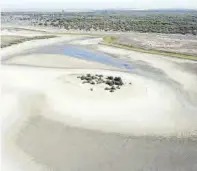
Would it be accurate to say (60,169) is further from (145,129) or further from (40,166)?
(145,129)

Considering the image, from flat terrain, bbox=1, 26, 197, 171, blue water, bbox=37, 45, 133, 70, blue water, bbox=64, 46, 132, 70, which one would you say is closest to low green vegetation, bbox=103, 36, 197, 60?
blue water, bbox=37, 45, 133, 70

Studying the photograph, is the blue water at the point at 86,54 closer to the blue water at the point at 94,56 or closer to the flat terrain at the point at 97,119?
the blue water at the point at 94,56

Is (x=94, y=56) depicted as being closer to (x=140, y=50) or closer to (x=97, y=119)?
(x=140, y=50)

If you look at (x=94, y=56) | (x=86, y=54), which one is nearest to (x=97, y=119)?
(x=94, y=56)

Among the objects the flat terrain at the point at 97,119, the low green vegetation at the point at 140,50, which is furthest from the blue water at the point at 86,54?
the low green vegetation at the point at 140,50

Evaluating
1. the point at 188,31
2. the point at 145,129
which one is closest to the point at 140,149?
the point at 145,129
